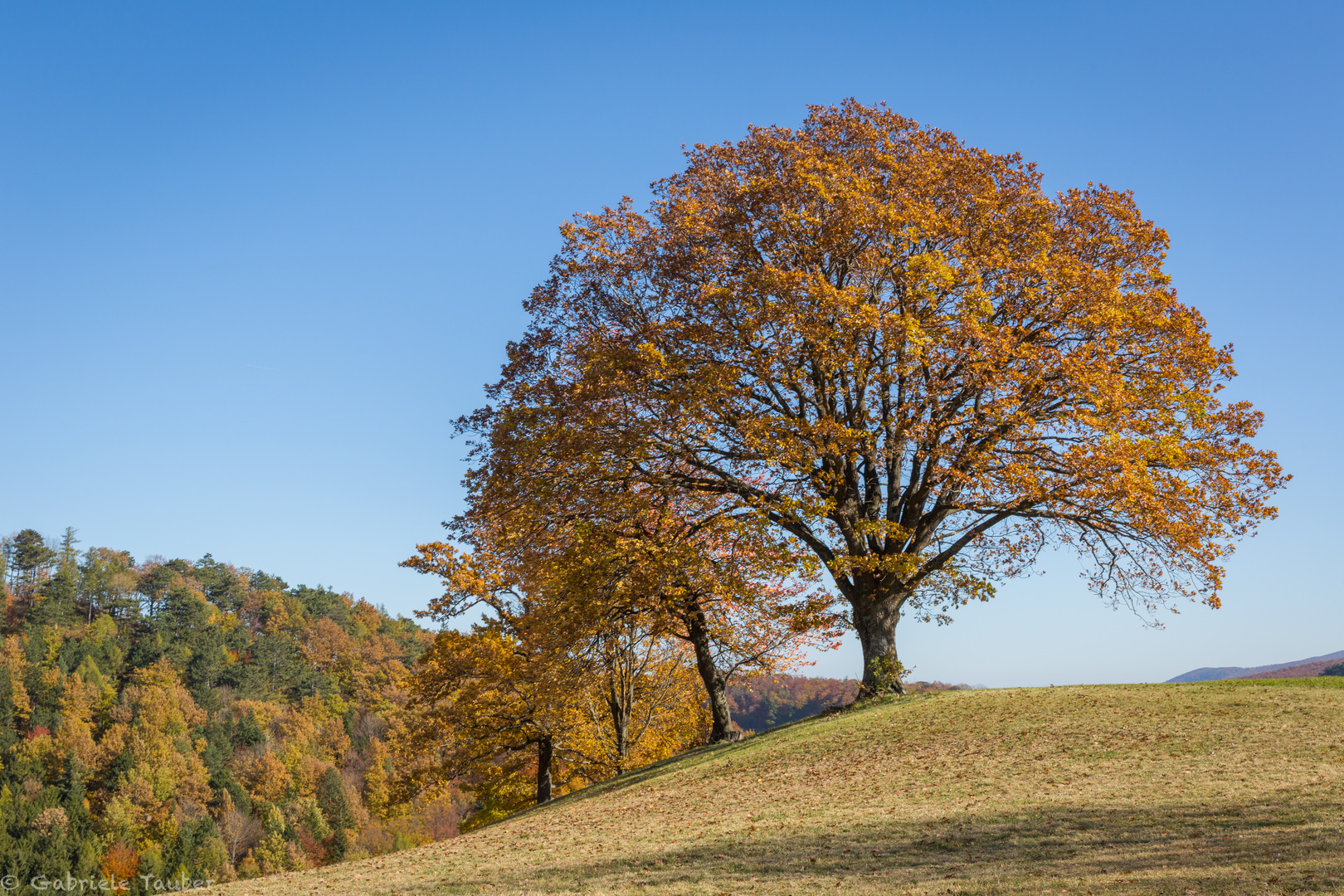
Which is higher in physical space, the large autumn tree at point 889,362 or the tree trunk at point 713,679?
the large autumn tree at point 889,362

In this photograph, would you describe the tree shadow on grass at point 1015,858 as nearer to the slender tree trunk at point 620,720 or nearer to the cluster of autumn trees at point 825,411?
the cluster of autumn trees at point 825,411

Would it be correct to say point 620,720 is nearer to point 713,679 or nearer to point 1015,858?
point 713,679

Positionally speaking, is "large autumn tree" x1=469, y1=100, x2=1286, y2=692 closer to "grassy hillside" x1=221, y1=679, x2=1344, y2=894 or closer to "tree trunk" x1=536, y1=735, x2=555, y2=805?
"grassy hillside" x1=221, y1=679, x2=1344, y2=894

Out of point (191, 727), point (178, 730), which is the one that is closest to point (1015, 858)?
point (178, 730)

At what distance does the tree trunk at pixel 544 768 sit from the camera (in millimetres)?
26094

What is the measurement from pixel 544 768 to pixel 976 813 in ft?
59.7

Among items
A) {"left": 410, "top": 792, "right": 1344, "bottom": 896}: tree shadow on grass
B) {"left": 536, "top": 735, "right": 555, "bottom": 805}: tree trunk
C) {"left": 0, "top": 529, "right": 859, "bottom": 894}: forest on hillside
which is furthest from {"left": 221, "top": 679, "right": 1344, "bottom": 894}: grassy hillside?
{"left": 0, "top": 529, "right": 859, "bottom": 894}: forest on hillside

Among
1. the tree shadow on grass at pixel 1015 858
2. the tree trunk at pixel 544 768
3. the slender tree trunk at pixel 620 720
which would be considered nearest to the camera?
the tree shadow on grass at pixel 1015 858

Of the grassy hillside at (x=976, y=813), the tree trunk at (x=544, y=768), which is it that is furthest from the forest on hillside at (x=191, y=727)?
the grassy hillside at (x=976, y=813)

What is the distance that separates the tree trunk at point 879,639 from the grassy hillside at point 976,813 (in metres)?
1.36

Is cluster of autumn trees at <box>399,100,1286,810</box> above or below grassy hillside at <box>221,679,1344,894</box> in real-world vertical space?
above

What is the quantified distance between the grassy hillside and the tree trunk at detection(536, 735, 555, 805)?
27.7 ft

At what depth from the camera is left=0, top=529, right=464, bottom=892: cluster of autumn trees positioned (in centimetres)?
7512

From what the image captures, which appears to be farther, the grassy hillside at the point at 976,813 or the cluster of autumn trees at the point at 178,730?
the cluster of autumn trees at the point at 178,730
